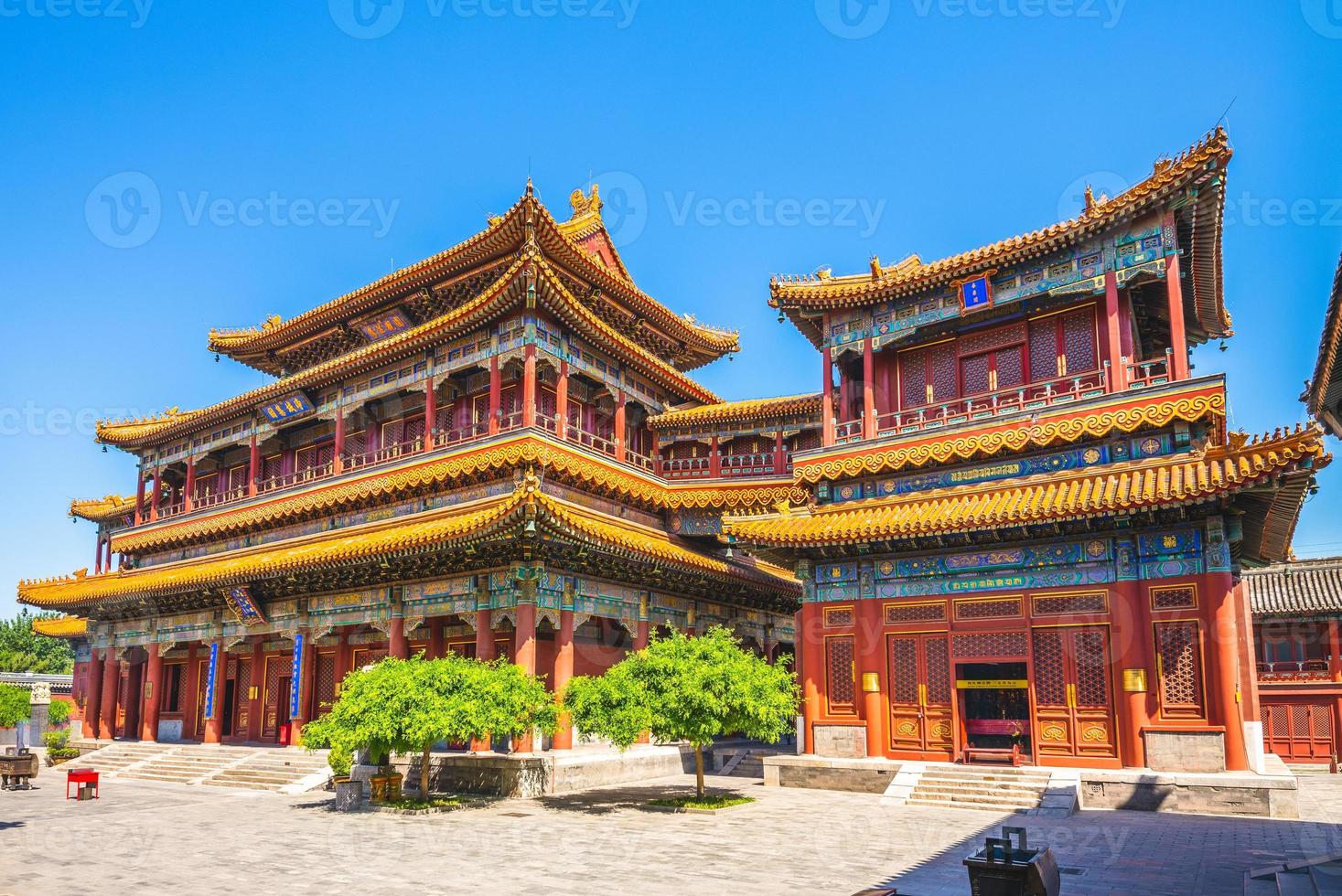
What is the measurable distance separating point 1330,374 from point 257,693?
87.4 feet

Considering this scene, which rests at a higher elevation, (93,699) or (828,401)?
(828,401)

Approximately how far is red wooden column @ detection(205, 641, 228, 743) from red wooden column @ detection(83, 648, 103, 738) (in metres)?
5.91

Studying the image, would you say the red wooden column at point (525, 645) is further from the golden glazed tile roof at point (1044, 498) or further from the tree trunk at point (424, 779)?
the golden glazed tile roof at point (1044, 498)

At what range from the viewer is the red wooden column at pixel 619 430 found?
85.7 ft

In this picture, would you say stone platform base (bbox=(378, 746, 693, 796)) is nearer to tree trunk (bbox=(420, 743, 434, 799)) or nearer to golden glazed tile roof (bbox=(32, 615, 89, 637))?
tree trunk (bbox=(420, 743, 434, 799))

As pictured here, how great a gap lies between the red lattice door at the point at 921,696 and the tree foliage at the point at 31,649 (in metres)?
70.7

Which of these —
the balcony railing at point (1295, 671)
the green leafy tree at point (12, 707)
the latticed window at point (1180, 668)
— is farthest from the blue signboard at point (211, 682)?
the balcony railing at point (1295, 671)

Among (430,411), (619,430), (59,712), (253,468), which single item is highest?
(430,411)

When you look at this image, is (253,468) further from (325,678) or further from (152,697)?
(325,678)

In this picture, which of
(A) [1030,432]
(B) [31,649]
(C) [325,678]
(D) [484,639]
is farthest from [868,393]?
(B) [31,649]

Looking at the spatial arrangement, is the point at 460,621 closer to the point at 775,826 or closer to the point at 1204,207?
the point at 775,826

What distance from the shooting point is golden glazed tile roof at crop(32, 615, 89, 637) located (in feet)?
126

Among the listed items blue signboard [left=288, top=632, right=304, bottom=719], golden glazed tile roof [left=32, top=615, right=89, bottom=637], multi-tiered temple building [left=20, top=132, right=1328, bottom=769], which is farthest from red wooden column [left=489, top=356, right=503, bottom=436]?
golden glazed tile roof [left=32, top=615, right=89, bottom=637]

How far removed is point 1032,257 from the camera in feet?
64.1
